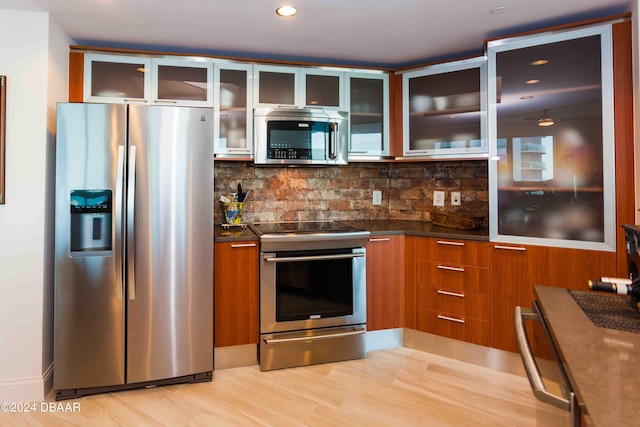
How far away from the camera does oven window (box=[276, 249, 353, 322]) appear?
2641 millimetres

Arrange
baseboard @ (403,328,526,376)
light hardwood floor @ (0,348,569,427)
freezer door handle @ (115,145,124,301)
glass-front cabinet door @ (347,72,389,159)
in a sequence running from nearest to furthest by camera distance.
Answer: light hardwood floor @ (0,348,569,427) → freezer door handle @ (115,145,124,301) → baseboard @ (403,328,526,376) → glass-front cabinet door @ (347,72,389,159)

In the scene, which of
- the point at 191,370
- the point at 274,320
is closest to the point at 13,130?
the point at 191,370

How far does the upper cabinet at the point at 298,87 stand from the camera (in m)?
2.93

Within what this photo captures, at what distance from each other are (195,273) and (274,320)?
2.10ft

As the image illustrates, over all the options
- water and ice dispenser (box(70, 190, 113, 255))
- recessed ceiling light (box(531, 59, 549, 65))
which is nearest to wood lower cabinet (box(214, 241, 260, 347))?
water and ice dispenser (box(70, 190, 113, 255))

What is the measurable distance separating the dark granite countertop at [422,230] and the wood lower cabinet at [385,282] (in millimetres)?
58

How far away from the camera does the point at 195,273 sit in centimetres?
238

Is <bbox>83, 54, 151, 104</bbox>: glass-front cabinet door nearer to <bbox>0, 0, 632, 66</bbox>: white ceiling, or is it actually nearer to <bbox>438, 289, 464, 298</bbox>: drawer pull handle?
<bbox>0, 0, 632, 66</bbox>: white ceiling

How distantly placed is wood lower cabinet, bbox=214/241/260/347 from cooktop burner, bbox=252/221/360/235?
0.22 meters

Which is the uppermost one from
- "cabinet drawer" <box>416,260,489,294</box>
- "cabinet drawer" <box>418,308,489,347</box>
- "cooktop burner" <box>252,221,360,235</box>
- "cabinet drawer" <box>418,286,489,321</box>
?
"cooktop burner" <box>252,221,360,235</box>

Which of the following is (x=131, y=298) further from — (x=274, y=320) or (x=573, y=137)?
(x=573, y=137)

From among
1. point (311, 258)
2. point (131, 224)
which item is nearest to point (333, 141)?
point (311, 258)

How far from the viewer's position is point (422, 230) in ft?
9.37

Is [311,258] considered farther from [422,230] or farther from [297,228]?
[422,230]
